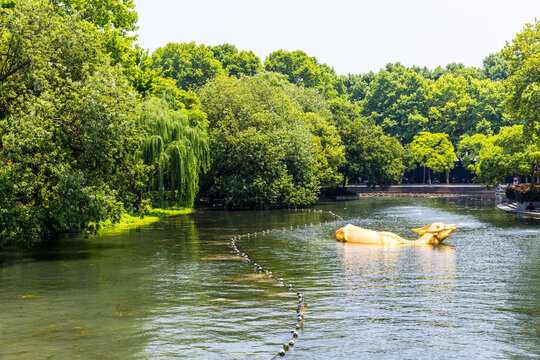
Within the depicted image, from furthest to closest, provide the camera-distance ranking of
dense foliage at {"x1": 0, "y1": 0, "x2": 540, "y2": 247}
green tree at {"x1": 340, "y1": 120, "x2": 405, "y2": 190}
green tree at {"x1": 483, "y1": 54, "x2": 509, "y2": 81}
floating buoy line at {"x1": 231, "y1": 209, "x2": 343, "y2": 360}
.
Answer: green tree at {"x1": 483, "y1": 54, "x2": 509, "y2": 81}, green tree at {"x1": 340, "y1": 120, "x2": 405, "y2": 190}, dense foliage at {"x1": 0, "y1": 0, "x2": 540, "y2": 247}, floating buoy line at {"x1": 231, "y1": 209, "x2": 343, "y2": 360}

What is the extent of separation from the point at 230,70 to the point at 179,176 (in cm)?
7272

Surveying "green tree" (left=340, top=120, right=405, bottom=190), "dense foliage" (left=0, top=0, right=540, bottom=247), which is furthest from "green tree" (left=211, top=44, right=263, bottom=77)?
"green tree" (left=340, top=120, right=405, bottom=190)

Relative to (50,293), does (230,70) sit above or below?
above

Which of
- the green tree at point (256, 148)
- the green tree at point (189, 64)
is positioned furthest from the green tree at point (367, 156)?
the green tree at point (189, 64)

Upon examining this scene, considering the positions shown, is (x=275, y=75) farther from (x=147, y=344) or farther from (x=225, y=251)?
(x=147, y=344)

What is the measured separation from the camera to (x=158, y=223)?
35.5m

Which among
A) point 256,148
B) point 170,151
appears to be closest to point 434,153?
point 256,148

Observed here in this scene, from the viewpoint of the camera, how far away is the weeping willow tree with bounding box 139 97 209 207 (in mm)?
38250

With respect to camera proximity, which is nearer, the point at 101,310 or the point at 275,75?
the point at 101,310

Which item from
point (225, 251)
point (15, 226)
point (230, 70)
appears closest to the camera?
point (15, 226)

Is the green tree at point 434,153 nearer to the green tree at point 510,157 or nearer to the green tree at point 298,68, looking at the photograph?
the green tree at point 298,68

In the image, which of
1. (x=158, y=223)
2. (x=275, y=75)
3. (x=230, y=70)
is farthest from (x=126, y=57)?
(x=230, y=70)

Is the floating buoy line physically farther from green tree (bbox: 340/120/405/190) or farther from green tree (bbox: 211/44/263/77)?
green tree (bbox: 211/44/263/77)

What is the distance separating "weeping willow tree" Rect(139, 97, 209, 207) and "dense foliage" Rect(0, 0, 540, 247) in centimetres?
10
